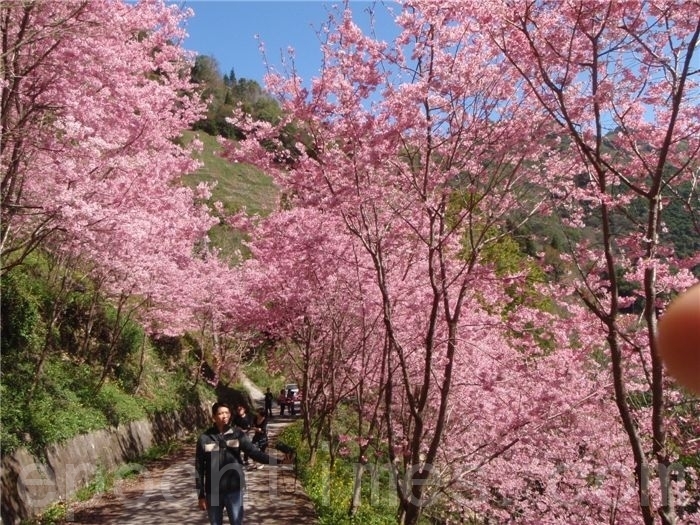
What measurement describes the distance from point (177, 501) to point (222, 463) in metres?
4.92

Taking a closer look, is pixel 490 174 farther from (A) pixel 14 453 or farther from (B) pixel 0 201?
(A) pixel 14 453

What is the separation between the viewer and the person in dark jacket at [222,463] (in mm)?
4973

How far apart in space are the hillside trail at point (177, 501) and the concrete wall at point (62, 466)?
380 millimetres

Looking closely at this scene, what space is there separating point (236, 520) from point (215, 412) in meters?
1.05

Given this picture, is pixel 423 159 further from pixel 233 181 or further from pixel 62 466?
pixel 233 181

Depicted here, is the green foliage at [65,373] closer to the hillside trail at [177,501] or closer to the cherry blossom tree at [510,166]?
the hillside trail at [177,501]

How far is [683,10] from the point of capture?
14.9ft

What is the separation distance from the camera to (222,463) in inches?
196

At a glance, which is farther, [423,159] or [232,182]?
[232,182]

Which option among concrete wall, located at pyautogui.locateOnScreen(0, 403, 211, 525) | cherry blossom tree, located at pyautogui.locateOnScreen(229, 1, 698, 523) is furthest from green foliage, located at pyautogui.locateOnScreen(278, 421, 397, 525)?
concrete wall, located at pyautogui.locateOnScreen(0, 403, 211, 525)

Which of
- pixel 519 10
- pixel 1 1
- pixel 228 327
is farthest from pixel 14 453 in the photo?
pixel 228 327

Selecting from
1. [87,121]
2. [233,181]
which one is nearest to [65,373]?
[87,121]

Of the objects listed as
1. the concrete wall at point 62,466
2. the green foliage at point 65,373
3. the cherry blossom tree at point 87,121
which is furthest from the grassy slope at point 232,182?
the cherry blossom tree at point 87,121

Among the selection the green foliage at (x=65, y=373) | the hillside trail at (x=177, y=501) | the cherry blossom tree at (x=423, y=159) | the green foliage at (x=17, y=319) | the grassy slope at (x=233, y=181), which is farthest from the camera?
the grassy slope at (x=233, y=181)
